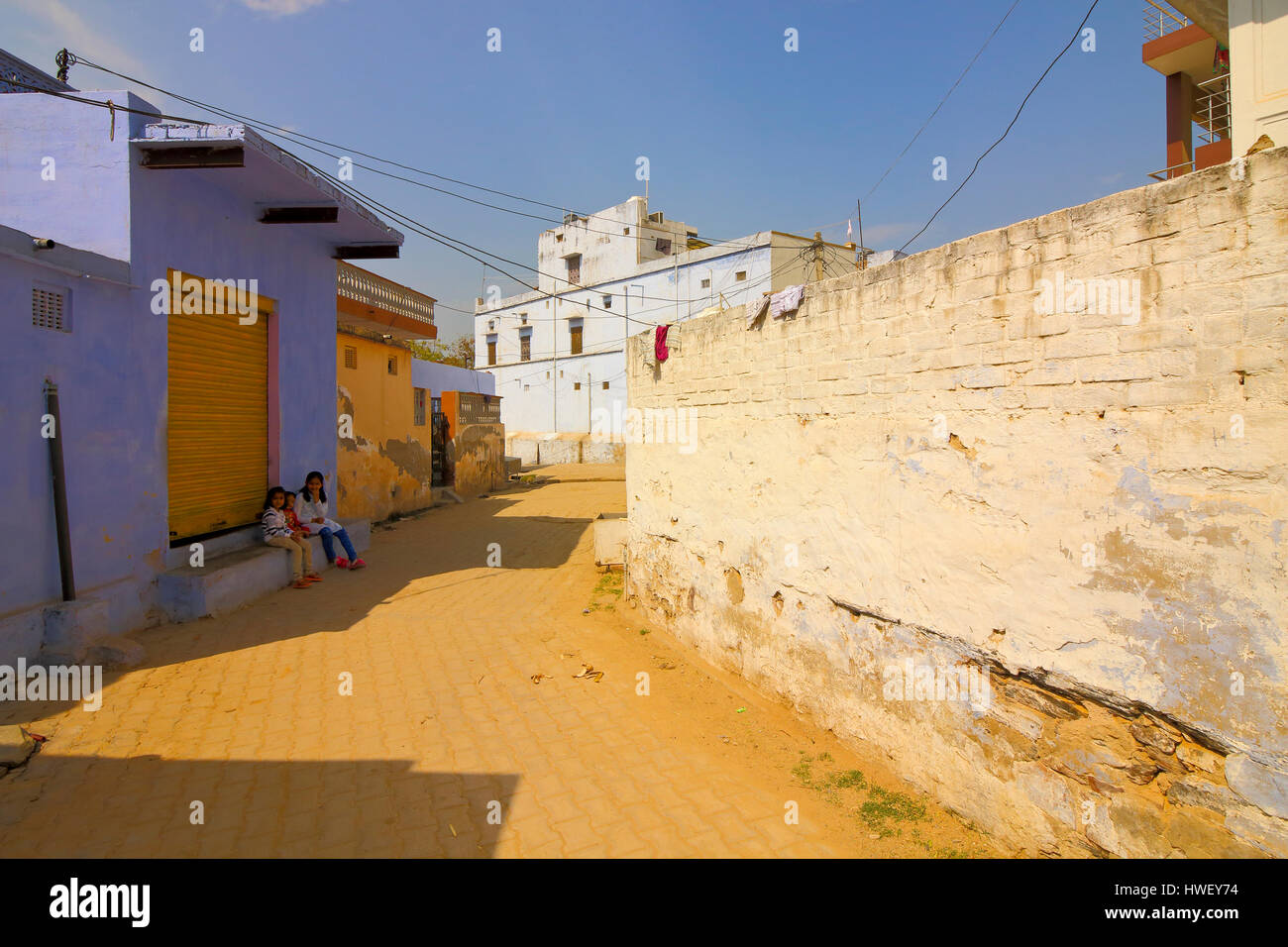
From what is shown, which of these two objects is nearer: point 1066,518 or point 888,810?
point 1066,518

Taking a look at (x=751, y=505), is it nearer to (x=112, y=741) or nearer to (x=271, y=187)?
(x=112, y=741)

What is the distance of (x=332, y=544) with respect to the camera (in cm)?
902

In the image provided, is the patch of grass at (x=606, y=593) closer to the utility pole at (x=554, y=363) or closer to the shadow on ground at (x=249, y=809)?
the shadow on ground at (x=249, y=809)

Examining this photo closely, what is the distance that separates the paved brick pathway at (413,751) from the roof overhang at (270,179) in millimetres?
4363

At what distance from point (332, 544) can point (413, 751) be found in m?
5.56

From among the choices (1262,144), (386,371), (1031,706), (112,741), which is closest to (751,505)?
(1031,706)

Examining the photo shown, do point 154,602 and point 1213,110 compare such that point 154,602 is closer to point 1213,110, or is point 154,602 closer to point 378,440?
point 378,440

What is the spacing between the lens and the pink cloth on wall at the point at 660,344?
6.67 m

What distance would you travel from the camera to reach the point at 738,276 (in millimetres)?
26250

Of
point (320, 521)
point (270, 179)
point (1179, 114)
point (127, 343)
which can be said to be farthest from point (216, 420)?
point (1179, 114)

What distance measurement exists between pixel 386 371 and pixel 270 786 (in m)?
11.1

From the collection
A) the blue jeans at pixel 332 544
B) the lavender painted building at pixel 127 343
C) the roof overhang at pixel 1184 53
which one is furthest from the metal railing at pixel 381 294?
the roof overhang at pixel 1184 53

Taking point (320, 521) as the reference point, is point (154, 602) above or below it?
below

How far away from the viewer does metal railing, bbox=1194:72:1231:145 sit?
11750 millimetres
